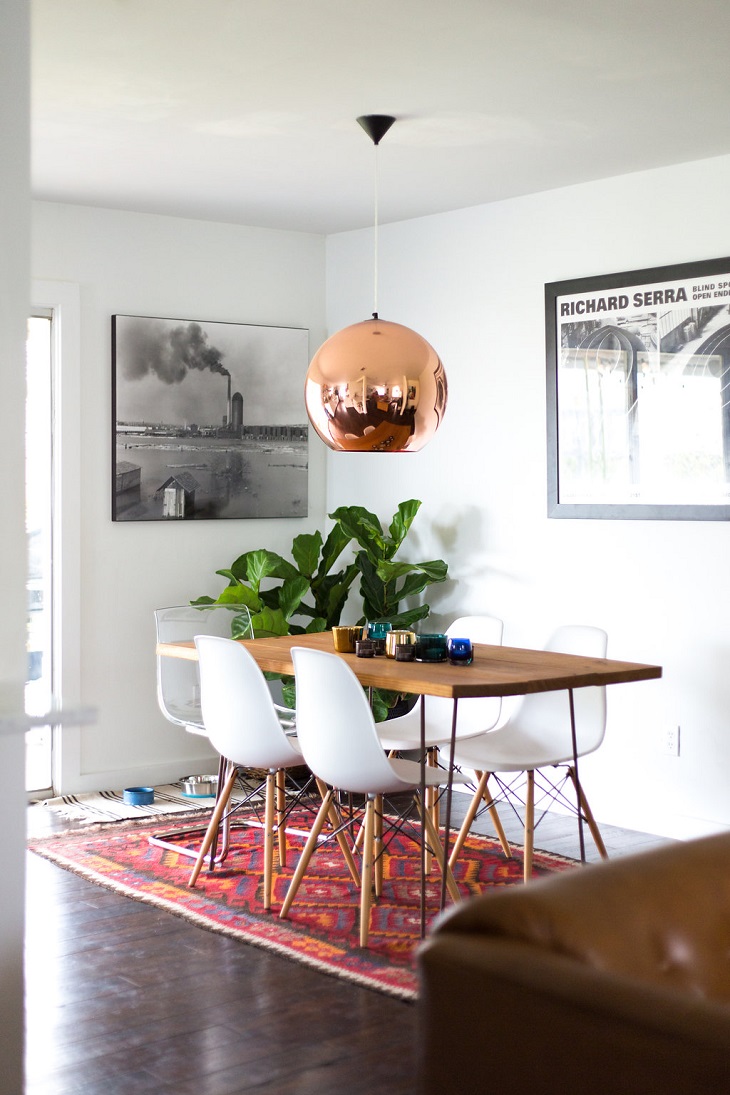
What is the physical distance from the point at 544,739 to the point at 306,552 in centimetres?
192

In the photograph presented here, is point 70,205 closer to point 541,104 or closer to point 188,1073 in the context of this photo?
point 541,104

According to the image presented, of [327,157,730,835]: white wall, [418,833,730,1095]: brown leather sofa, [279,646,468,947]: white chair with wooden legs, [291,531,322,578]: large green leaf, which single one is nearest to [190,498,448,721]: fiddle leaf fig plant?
[291,531,322,578]: large green leaf

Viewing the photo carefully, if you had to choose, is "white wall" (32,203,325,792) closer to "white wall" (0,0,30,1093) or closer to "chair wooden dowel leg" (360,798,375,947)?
"chair wooden dowel leg" (360,798,375,947)

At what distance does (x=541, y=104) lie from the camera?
4016mm

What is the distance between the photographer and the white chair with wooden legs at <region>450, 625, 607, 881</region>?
402 centimetres

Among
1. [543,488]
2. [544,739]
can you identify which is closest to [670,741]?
[544,739]

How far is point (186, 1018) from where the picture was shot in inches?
123

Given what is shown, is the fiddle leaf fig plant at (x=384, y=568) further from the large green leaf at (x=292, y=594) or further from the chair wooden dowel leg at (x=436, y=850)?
the chair wooden dowel leg at (x=436, y=850)

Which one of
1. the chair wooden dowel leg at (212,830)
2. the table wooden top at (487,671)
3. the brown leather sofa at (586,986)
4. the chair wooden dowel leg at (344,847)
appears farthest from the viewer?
the chair wooden dowel leg at (212,830)

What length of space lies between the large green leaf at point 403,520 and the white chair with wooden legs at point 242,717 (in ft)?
5.65

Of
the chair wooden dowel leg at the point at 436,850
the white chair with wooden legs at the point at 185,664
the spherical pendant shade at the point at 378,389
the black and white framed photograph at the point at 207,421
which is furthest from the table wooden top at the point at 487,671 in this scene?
the black and white framed photograph at the point at 207,421

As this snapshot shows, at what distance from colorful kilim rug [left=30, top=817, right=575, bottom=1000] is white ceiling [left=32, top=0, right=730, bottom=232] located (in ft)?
8.21

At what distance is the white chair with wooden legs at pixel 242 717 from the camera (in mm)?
4004

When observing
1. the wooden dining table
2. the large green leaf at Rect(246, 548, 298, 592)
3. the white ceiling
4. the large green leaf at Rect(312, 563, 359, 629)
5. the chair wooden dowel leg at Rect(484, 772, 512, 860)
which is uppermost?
the white ceiling
